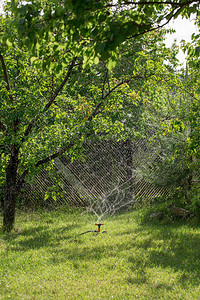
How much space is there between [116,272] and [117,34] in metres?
3.52

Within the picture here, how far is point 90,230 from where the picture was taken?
7746mm

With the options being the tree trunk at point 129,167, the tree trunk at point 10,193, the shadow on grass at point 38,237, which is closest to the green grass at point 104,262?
the shadow on grass at point 38,237

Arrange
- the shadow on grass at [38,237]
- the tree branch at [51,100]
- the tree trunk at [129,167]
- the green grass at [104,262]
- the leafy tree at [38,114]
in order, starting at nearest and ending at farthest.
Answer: the green grass at [104,262] < the shadow on grass at [38,237] < the leafy tree at [38,114] < the tree branch at [51,100] < the tree trunk at [129,167]

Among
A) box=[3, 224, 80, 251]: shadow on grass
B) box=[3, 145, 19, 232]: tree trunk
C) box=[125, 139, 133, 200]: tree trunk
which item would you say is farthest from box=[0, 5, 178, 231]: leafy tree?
box=[125, 139, 133, 200]: tree trunk

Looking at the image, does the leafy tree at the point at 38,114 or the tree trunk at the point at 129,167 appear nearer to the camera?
the leafy tree at the point at 38,114

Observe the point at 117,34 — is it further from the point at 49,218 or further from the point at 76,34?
the point at 49,218

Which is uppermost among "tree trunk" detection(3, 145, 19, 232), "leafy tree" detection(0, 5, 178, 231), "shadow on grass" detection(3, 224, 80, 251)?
"leafy tree" detection(0, 5, 178, 231)

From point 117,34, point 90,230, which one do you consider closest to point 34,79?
point 90,230

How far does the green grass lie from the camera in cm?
441

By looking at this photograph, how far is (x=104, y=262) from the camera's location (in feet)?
17.8

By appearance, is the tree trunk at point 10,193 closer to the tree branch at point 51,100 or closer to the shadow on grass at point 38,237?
the shadow on grass at point 38,237

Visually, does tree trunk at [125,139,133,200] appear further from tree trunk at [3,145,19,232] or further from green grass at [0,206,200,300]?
tree trunk at [3,145,19,232]

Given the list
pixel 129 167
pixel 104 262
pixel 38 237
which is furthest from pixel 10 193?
pixel 129 167

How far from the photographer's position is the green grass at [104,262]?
14.5ft
